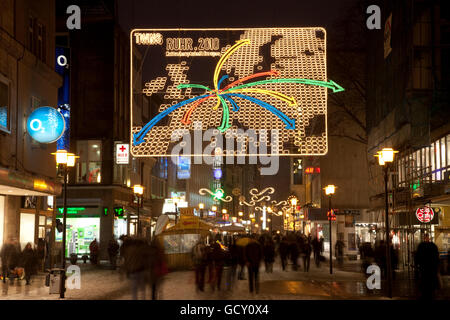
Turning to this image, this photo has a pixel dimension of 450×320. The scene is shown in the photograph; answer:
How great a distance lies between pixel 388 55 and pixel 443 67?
4637mm

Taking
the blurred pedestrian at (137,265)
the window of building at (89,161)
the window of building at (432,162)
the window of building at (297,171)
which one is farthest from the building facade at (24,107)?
the window of building at (297,171)

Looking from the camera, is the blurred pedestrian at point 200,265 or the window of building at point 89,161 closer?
the blurred pedestrian at point 200,265

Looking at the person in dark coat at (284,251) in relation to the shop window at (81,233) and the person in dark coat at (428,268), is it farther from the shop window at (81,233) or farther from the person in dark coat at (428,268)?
the person in dark coat at (428,268)

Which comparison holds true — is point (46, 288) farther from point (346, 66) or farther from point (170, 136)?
point (346, 66)

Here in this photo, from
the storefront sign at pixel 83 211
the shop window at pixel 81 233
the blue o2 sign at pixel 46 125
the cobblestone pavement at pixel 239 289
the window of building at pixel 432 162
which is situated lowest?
the cobblestone pavement at pixel 239 289

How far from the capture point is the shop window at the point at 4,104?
24.3 metres

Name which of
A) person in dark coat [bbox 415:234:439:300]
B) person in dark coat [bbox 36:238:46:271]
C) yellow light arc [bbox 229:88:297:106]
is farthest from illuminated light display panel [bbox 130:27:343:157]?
person in dark coat [bbox 415:234:439:300]

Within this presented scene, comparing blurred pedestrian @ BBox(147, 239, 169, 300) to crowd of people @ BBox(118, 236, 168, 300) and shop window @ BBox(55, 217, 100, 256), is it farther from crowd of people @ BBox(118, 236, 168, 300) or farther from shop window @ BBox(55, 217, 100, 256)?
shop window @ BBox(55, 217, 100, 256)

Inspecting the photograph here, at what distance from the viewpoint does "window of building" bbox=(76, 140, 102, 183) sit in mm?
46469

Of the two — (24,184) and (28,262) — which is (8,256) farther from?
(24,184)

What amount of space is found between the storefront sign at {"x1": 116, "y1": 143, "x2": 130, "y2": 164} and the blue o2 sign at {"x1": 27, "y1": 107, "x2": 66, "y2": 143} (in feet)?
65.2

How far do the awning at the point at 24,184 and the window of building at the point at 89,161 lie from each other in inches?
662

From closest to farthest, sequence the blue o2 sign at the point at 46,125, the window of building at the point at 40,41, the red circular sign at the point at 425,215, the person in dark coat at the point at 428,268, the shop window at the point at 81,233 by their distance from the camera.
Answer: the person in dark coat at the point at 428,268 → the blue o2 sign at the point at 46,125 → the red circular sign at the point at 425,215 → the window of building at the point at 40,41 → the shop window at the point at 81,233
